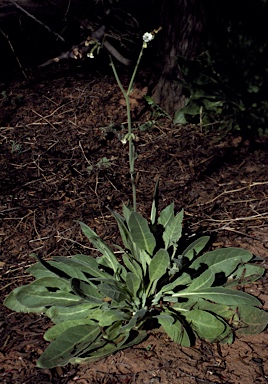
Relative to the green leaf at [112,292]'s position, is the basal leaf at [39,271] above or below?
below

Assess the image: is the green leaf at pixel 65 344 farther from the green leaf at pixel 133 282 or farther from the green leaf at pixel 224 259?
the green leaf at pixel 224 259

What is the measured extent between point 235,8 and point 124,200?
2.67 meters

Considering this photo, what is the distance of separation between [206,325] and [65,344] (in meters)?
0.74

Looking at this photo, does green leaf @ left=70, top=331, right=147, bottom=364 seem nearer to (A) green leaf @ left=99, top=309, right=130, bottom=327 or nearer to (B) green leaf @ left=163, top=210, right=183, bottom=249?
(A) green leaf @ left=99, top=309, right=130, bottom=327

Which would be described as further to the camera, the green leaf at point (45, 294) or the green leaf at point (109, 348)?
the green leaf at point (45, 294)

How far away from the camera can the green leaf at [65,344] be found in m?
2.58

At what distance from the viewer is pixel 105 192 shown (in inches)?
167

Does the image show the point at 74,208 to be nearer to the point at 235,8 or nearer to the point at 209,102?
the point at 209,102

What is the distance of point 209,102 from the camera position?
16.6 feet

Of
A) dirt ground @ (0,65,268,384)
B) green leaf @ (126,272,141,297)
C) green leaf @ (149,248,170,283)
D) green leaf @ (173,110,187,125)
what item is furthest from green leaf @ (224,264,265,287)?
green leaf @ (173,110,187,125)

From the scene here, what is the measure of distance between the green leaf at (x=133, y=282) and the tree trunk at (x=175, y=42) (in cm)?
286

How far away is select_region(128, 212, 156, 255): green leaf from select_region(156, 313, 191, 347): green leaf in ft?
1.28

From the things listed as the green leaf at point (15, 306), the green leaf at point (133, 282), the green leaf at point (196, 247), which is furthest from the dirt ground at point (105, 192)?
the green leaf at point (196, 247)

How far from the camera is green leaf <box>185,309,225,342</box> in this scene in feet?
9.00
